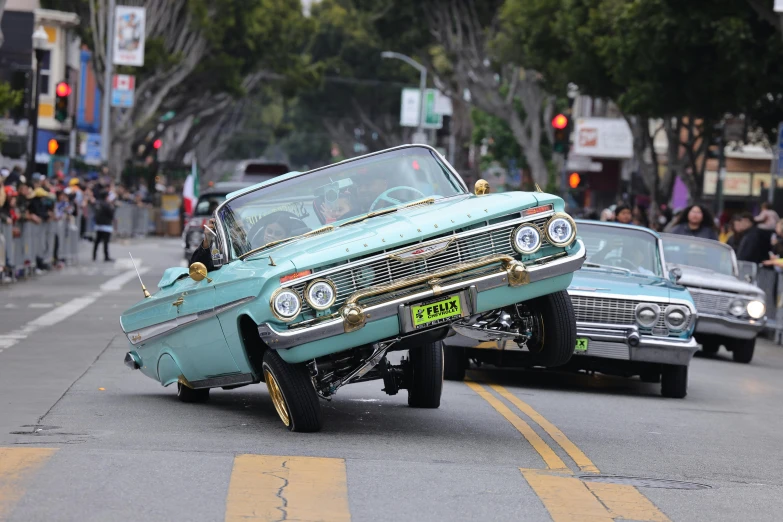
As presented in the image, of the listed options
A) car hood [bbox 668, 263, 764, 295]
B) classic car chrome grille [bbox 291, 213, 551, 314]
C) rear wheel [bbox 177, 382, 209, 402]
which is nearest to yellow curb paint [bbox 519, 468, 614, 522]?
classic car chrome grille [bbox 291, 213, 551, 314]

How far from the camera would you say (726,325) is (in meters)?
18.1

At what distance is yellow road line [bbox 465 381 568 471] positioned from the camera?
29.7ft

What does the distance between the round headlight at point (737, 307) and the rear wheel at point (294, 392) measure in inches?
374

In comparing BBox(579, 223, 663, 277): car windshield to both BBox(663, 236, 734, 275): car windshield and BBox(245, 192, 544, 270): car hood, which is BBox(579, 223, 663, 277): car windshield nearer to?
BBox(245, 192, 544, 270): car hood

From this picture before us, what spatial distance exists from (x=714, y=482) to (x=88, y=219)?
35.9m

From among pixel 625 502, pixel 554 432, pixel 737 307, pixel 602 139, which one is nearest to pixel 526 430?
pixel 554 432

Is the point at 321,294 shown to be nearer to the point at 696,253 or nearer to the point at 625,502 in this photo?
the point at 625,502

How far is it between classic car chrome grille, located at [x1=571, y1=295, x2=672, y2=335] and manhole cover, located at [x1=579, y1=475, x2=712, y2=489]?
4.24 meters

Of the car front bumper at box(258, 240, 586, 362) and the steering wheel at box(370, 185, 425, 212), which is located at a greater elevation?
the steering wheel at box(370, 185, 425, 212)

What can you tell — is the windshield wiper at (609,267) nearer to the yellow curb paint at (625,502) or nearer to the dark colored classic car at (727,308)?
the dark colored classic car at (727,308)

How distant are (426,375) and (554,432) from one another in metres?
1.05

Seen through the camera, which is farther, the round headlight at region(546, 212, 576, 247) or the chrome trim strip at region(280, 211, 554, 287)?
the round headlight at region(546, 212, 576, 247)

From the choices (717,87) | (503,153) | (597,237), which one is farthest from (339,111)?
(597,237)

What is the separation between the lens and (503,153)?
220ft
